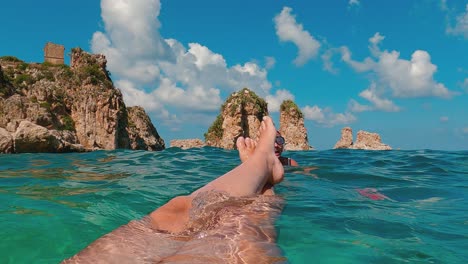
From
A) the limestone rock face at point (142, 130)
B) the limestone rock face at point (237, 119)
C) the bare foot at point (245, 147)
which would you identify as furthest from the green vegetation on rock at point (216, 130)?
the bare foot at point (245, 147)

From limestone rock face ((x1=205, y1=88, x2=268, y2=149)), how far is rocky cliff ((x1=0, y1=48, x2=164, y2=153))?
474cm

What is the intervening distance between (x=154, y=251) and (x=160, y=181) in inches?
134

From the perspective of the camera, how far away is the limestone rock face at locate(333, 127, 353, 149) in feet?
72.0

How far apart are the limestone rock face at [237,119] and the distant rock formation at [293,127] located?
A: 1.68 m

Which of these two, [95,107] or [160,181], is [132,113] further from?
[160,181]

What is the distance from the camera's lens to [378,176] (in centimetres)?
600

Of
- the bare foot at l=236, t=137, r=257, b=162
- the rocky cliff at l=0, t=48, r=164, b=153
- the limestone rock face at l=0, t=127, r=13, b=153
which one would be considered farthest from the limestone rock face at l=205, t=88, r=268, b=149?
the bare foot at l=236, t=137, r=257, b=162

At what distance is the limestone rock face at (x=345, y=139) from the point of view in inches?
864

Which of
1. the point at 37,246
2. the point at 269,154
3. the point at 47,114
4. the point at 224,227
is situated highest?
the point at 47,114

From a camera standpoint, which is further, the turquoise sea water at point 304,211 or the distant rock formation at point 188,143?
the distant rock formation at point 188,143

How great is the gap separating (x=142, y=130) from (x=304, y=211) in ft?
69.0

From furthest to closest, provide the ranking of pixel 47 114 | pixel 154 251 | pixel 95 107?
pixel 95 107, pixel 47 114, pixel 154 251

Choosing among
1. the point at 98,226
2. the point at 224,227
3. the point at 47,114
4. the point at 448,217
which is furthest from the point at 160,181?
the point at 47,114

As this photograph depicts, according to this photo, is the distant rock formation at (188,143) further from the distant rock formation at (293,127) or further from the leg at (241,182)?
the leg at (241,182)
